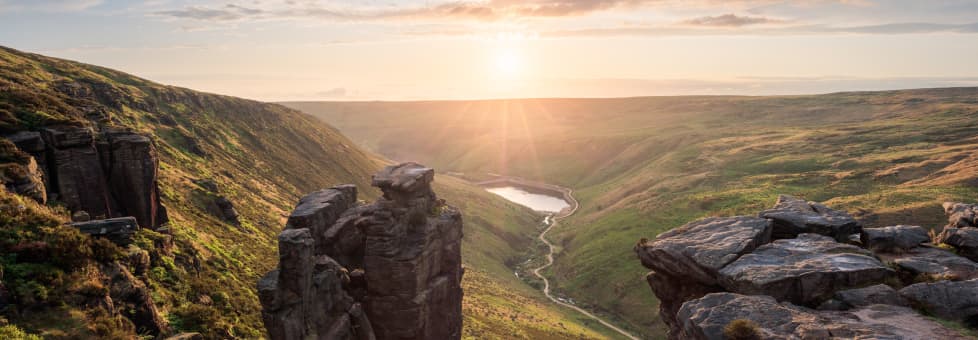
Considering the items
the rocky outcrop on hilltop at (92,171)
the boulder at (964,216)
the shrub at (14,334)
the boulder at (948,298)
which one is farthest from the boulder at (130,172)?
the boulder at (964,216)

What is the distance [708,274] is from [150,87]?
10894 centimetres

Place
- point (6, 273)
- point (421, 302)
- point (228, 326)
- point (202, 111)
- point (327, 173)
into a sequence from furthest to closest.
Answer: point (327, 173) → point (202, 111) → point (421, 302) → point (228, 326) → point (6, 273)

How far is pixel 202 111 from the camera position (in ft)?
360

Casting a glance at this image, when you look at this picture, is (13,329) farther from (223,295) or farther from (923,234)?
(923,234)

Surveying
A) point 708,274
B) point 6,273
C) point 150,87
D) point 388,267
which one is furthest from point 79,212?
point 150,87

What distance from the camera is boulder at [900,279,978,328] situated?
86.0 ft

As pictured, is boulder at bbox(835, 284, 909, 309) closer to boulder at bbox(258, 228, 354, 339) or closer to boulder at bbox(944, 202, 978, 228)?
boulder at bbox(944, 202, 978, 228)

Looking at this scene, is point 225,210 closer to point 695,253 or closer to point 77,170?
point 77,170

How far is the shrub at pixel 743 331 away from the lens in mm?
25359

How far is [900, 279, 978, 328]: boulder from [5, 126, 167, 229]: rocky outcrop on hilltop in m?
49.5

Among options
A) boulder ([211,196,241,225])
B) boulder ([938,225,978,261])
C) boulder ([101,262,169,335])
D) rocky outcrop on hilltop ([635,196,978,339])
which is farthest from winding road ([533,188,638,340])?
boulder ([101,262,169,335])

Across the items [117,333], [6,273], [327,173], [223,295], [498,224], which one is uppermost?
[6,273]

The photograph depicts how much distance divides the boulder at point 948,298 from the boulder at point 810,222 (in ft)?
25.9

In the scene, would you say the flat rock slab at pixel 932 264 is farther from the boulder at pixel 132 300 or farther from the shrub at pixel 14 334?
the shrub at pixel 14 334
